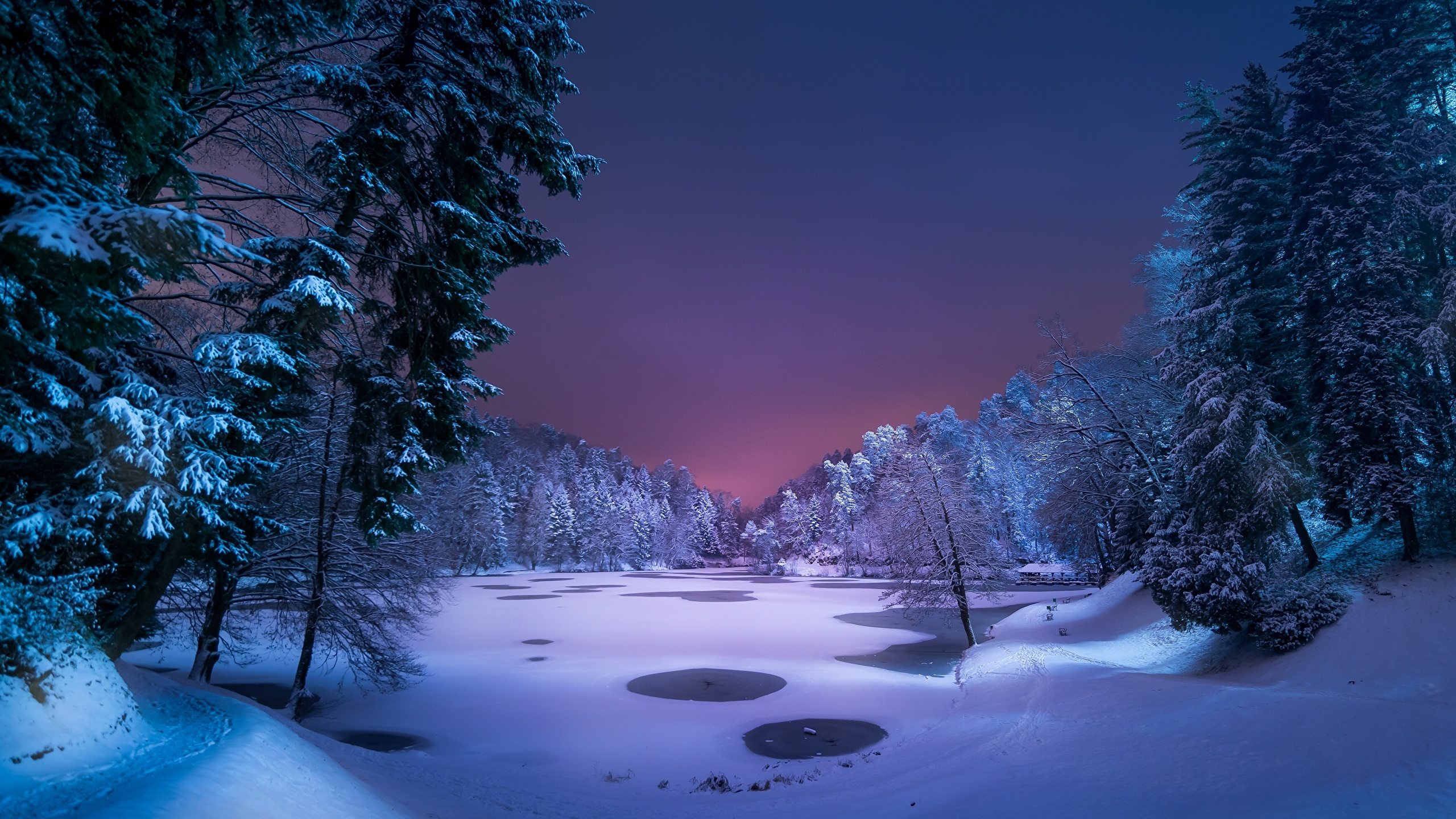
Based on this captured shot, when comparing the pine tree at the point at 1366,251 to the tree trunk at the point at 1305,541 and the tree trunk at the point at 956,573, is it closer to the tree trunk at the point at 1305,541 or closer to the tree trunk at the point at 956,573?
the tree trunk at the point at 1305,541

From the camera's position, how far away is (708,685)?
1878 centimetres

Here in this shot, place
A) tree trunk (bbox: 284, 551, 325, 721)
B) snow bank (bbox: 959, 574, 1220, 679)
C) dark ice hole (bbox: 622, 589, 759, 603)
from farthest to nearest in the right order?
1. dark ice hole (bbox: 622, 589, 759, 603)
2. snow bank (bbox: 959, 574, 1220, 679)
3. tree trunk (bbox: 284, 551, 325, 721)

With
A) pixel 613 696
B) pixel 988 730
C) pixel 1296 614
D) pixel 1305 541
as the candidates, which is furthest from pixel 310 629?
pixel 1305 541

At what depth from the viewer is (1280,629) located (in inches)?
480

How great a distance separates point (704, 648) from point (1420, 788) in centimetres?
2192

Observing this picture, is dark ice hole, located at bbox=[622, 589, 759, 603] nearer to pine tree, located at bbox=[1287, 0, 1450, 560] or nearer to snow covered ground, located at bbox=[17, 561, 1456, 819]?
snow covered ground, located at bbox=[17, 561, 1456, 819]

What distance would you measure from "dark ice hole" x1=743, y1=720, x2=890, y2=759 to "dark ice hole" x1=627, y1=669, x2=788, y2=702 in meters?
3.03

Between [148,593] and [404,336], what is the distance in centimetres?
485

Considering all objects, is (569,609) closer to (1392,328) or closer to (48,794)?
(48,794)

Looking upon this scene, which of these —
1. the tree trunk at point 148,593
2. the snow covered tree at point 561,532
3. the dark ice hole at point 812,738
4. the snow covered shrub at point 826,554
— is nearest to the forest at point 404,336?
the tree trunk at point 148,593

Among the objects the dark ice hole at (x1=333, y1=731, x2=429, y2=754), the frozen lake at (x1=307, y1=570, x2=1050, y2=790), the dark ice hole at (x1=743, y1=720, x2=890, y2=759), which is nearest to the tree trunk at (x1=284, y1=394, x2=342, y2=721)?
the frozen lake at (x1=307, y1=570, x2=1050, y2=790)

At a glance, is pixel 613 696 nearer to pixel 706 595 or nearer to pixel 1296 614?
pixel 1296 614

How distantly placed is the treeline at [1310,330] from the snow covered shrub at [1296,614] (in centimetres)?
5

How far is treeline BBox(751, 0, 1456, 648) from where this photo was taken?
12.6 metres
